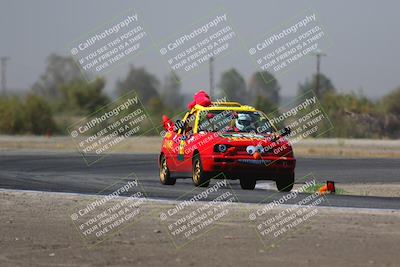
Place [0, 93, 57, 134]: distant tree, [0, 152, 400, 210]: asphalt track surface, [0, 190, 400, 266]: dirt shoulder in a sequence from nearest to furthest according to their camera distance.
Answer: [0, 190, 400, 266]: dirt shoulder
[0, 152, 400, 210]: asphalt track surface
[0, 93, 57, 134]: distant tree

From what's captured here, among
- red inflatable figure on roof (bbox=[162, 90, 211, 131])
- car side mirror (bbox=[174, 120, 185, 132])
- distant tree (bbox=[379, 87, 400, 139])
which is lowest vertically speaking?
distant tree (bbox=[379, 87, 400, 139])

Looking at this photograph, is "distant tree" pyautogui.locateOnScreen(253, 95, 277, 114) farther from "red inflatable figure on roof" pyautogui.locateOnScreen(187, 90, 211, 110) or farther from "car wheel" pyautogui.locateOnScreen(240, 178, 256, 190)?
"red inflatable figure on roof" pyautogui.locateOnScreen(187, 90, 211, 110)

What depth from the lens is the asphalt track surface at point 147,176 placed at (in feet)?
60.2

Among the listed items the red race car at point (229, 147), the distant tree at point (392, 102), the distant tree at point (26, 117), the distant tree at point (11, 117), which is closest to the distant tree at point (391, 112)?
the distant tree at point (392, 102)

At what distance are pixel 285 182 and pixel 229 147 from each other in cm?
147

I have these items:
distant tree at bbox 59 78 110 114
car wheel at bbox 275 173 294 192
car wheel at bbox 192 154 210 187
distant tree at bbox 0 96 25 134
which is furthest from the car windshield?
distant tree at bbox 59 78 110 114

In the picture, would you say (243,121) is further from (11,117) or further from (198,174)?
(11,117)

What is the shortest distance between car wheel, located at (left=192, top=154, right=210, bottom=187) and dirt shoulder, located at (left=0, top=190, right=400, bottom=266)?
11.7ft

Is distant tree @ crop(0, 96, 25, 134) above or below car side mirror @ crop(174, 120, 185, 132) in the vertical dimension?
above

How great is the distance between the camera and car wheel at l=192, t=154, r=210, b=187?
19250 mm

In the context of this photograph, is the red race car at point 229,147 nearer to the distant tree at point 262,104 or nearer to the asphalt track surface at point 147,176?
the asphalt track surface at point 147,176

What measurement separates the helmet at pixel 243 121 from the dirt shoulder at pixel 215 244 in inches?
173

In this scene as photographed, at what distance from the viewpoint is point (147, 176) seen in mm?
26453

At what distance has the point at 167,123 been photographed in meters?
21.8
